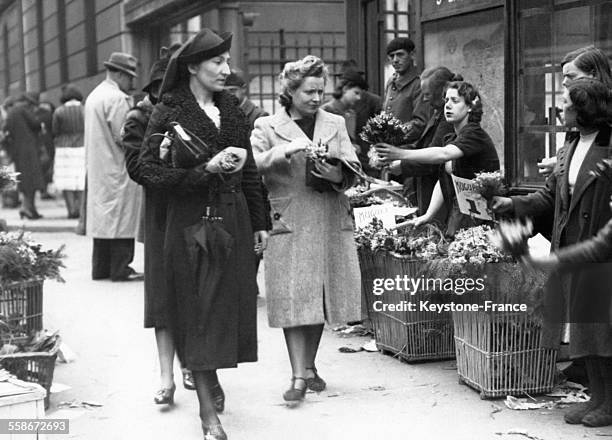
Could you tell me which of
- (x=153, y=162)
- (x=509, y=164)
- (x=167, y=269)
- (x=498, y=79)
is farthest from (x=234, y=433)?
(x=498, y=79)

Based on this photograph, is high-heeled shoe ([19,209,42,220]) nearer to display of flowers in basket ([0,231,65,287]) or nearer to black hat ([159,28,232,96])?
display of flowers in basket ([0,231,65,287])

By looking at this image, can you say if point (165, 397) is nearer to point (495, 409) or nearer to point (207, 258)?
point (207, 258)

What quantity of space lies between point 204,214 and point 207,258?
24 centimetres

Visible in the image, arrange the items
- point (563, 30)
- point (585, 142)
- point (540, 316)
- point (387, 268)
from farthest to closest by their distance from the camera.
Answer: point (563, 30), point (387, 268), point (540, 316), point (585, 142)

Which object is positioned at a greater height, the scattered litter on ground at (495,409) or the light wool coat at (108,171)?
the light wool coat at (108,171)

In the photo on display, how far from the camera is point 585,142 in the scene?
5.84m

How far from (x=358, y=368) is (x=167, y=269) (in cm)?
186

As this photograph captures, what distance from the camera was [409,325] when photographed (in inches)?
287

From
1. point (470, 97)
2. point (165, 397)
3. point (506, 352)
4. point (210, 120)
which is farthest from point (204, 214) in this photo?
point (470, 97)

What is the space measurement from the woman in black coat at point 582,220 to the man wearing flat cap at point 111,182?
610 centimetres

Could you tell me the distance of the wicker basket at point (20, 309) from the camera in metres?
6.80

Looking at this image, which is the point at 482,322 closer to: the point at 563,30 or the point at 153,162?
the point at 153,162

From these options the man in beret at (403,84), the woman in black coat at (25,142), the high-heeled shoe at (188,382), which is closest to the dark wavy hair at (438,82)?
the man in beret at (403,84)

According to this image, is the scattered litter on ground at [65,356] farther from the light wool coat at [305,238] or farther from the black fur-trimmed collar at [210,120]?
the black fur-trimmed collar at [210,120]
